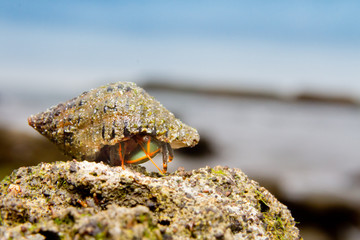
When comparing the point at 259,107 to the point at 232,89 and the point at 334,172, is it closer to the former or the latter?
the point at 232,89

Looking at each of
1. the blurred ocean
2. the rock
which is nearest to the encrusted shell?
the rock

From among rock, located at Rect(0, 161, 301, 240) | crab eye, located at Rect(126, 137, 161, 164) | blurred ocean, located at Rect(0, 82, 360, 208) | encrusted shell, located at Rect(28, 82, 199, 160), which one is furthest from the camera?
blurred ocean, located at Rect(0, 82, 360, 208)

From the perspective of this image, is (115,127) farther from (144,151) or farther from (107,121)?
(144,151)

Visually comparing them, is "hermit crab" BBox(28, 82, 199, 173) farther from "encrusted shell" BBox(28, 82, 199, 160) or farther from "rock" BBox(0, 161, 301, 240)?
"rock" BBox(0, 161, 301, 240)

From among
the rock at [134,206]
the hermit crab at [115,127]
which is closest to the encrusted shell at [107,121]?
the hermit crab at [115,127]

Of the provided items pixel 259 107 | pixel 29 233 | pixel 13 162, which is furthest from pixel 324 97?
pixel 29 233

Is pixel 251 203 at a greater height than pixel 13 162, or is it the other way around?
pixel 251 203
